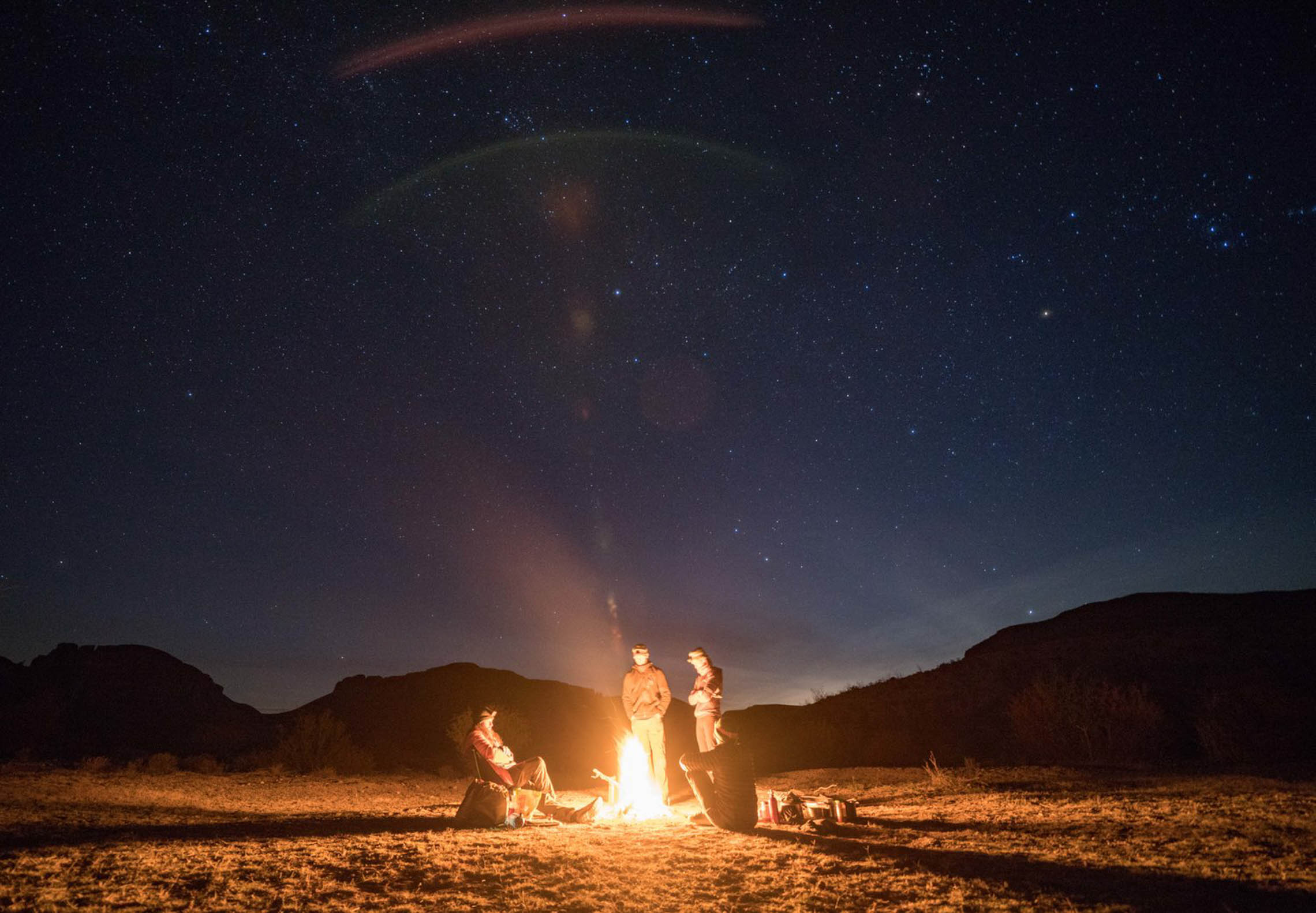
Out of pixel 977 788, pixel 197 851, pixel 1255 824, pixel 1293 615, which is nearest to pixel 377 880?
pixel 197 851

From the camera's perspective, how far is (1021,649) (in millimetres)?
A: 38438

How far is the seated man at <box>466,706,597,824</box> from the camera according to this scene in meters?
8.74

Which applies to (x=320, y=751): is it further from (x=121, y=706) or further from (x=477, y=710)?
(x=121, y=706)

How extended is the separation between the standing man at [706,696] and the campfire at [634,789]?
119cm

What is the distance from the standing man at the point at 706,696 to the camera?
8.41 meters

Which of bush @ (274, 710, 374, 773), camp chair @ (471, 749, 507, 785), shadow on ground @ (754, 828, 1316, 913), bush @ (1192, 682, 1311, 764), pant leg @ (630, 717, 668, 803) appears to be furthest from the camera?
bush @ (274, 710, 374, 773)

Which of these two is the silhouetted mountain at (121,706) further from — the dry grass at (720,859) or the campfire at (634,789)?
the campfire at (634,789)

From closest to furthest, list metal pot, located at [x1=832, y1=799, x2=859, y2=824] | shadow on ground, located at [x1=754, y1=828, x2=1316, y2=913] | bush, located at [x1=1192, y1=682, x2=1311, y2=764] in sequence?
shadow on ground, located at [x1=754, y1=828, x2=1316, y2=913], metal pot, located at [x1=832, y1=799, x2=859, y2=824], bush, located at [x1=1192, y1=682, x2=1311, y2=764]

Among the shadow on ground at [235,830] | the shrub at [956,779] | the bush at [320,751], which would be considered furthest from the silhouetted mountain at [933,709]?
the shadow on ground at [235,830]

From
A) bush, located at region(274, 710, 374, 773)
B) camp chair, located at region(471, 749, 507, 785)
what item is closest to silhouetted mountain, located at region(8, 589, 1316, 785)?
bush, located at region(274, 710, 374, 773)

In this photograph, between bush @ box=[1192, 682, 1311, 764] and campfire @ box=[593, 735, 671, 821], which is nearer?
campfire @ box=[593, 735, 671, 821]

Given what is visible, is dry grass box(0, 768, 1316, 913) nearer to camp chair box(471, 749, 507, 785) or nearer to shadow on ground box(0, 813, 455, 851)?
shadow on ground box(0, 813, 455, 851)

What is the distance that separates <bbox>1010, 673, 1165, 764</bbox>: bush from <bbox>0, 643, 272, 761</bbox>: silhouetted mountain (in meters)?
35.4

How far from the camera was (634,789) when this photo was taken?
9430mm
